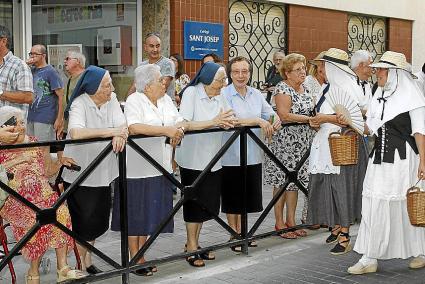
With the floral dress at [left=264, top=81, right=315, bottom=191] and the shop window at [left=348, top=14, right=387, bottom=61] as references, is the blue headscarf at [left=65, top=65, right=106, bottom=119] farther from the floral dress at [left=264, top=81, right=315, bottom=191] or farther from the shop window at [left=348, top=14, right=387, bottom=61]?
the shop window at [left=348, top=14, right=387, bottom=61]

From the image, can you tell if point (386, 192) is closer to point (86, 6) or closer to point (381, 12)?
point (86, 6)

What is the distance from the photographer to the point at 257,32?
12078 mm

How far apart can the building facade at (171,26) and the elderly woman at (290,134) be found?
4.09 m

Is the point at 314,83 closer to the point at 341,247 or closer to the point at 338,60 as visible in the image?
the point at 338,60

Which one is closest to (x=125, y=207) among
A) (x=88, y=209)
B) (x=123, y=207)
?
(x=123, y=207)

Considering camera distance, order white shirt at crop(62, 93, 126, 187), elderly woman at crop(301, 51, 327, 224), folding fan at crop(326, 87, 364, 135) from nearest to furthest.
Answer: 1. white shirt at crop(62, 93, 126, 187)
2. folding fan at crop(326, 87, 364, 135)
3. elderly woman at crop(301, 51, 327, 224)

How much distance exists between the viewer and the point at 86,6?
10.2m

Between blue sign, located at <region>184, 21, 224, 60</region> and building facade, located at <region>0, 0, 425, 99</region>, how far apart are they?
0.31 feet

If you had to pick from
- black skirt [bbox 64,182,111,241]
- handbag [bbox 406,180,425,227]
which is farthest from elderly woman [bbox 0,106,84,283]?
handbag [bbox 406,180,425,227]

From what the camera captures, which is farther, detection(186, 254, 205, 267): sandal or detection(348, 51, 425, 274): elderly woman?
detection(186, 254, 205, 267): sandal

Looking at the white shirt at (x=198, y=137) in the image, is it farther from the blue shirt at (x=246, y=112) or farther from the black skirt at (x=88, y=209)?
the black skirt at (x=88, y=209)

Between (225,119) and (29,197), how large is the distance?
1.82 metres

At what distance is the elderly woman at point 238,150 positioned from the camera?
241 inches

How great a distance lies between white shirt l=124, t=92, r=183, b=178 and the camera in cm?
528
